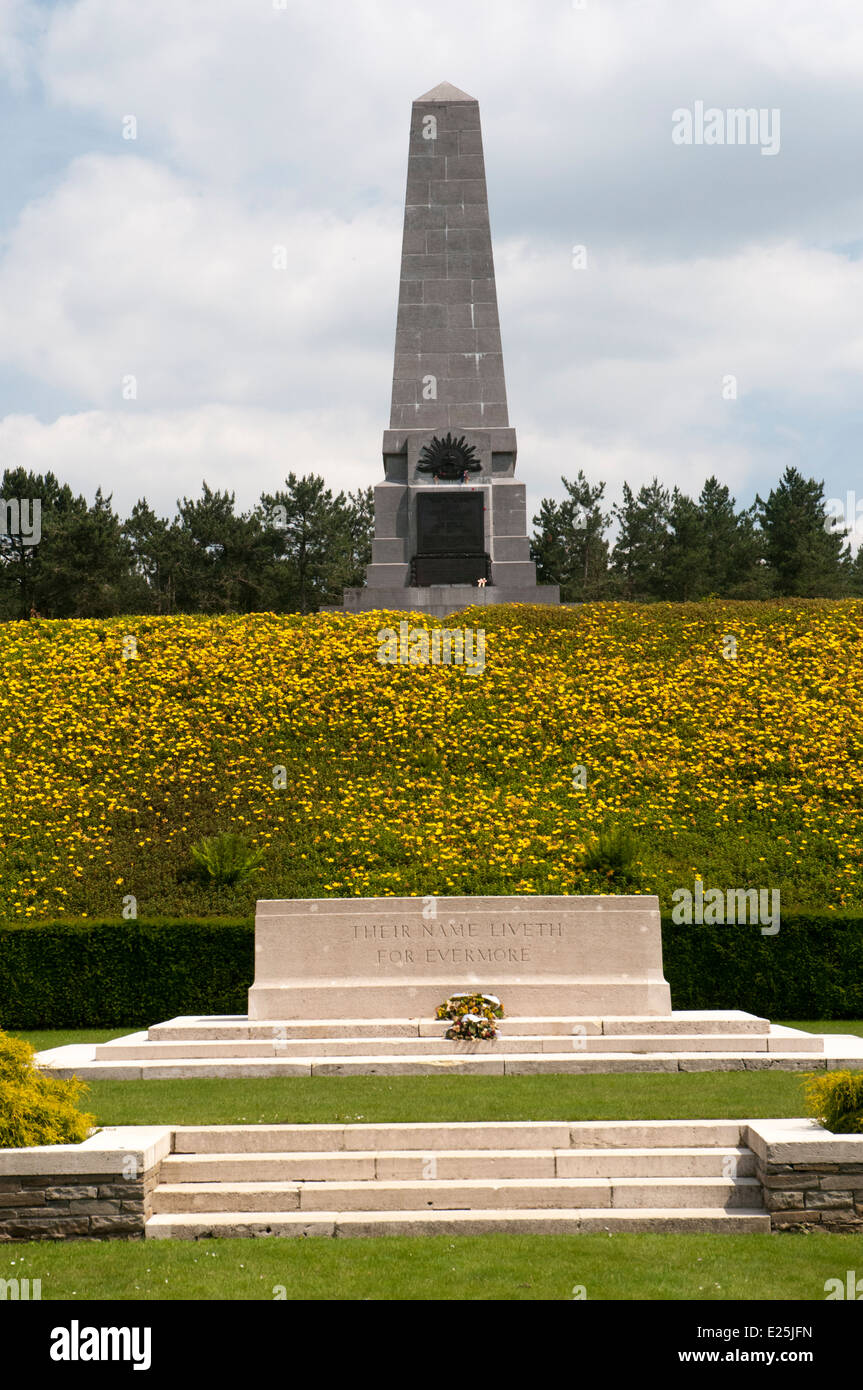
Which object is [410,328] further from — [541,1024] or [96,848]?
[541,1024]

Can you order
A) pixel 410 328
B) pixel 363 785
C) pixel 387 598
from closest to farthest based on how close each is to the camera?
pixel 363 785 < pixel 387 598 < pixel 410 328

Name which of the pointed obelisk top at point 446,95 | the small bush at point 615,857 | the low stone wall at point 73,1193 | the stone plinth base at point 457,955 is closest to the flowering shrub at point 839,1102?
the low stone wall at point 73,1193

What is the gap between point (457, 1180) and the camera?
27.6 ft

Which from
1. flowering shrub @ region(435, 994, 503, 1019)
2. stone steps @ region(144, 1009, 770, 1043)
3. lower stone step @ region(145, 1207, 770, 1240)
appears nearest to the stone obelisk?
flowering shrub @ region(435, 994, 503, 1019)

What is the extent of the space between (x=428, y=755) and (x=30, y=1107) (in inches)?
640

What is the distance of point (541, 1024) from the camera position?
46.7 ft

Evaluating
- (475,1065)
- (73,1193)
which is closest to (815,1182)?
(73,1193)

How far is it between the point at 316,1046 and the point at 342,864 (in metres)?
7.17

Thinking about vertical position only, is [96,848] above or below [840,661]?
below

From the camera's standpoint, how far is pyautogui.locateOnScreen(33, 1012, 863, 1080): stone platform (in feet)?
42.0

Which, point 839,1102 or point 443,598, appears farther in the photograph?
point 443,598

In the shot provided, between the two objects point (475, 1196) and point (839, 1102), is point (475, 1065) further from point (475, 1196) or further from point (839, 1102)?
point (839, 1102)

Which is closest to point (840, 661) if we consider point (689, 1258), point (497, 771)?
point (497, 771)
